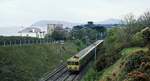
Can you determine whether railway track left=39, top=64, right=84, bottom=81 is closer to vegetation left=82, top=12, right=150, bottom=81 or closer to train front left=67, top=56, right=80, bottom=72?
train front left=67, top=56, right=80, bottom=72

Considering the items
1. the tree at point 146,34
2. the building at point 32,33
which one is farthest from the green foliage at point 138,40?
the building at point 32,33

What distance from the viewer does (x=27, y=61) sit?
56.5m

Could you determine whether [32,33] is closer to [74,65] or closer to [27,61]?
[27,61]

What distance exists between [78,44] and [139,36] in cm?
5350

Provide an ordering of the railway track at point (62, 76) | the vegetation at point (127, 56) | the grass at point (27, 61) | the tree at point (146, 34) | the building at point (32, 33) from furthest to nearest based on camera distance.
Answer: the building at point (32, 33) < the railway track at point (62, 76) < the grass at point (27, 61) < the tree at point (146, 34) < the vegetation at point (127, 56)

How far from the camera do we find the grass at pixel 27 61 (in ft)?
155

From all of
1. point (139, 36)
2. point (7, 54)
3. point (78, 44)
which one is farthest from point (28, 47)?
point (78, 44)

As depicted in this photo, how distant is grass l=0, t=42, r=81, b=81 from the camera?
155 ft

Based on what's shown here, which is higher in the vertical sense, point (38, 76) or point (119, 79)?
point (119, 79)

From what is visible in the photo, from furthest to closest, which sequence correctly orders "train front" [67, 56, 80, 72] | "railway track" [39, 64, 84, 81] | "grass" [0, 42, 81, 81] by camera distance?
"train front" [67, 56, 80, 72] → "railway track" [39, 64, 84, 81] → "grass" [0, 42, 81, 81]

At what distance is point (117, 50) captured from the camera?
173 feet

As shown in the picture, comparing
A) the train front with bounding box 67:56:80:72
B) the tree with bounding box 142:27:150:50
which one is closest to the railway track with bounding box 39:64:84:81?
the train front with bounding box 67:56:80:72

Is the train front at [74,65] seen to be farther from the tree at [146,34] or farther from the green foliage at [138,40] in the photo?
the tree at [146,34]

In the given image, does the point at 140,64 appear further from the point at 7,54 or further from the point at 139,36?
the point at 7,54
